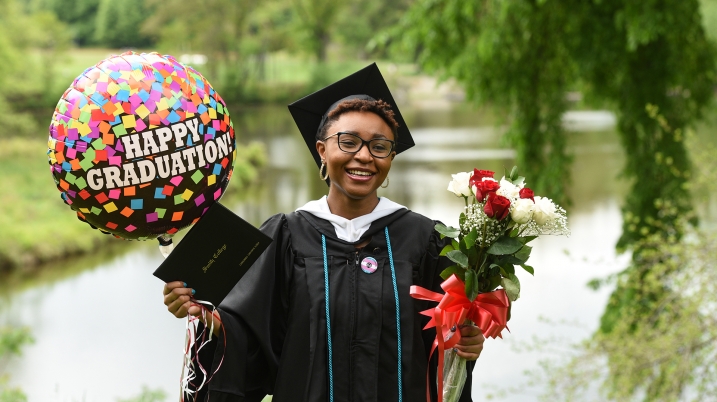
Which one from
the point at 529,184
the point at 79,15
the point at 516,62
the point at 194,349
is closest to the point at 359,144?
the point at 194,349

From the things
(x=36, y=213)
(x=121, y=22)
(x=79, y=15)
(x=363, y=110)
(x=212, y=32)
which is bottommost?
(x=363, y=110)

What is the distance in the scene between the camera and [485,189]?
204cm

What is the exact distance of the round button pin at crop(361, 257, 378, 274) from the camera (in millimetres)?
2103

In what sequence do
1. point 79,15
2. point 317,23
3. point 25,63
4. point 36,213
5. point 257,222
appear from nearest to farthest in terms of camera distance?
point 257,222 < point 36,213 < point 25,63 < point 317,23 < point 79,15

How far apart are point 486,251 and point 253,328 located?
24.9 inches

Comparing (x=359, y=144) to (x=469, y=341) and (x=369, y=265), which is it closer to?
(x=369, y=265)

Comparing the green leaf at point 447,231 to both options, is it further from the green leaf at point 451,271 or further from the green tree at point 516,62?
the green tree at point 516,62

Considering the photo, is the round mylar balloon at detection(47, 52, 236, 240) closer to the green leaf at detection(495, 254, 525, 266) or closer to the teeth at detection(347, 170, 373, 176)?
the teeth at detection(347, 170, 373, 176)

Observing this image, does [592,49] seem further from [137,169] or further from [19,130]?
[19,130]

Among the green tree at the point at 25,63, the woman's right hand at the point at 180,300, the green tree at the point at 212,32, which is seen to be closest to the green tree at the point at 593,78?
the woman's right hand at the point at 180,300

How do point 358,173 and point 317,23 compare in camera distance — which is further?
point 317,23

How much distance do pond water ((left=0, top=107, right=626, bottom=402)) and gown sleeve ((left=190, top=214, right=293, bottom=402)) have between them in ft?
12.1

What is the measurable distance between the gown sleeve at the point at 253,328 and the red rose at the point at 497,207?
54 centimetres

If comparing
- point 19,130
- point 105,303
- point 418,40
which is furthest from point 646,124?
point 19,130
